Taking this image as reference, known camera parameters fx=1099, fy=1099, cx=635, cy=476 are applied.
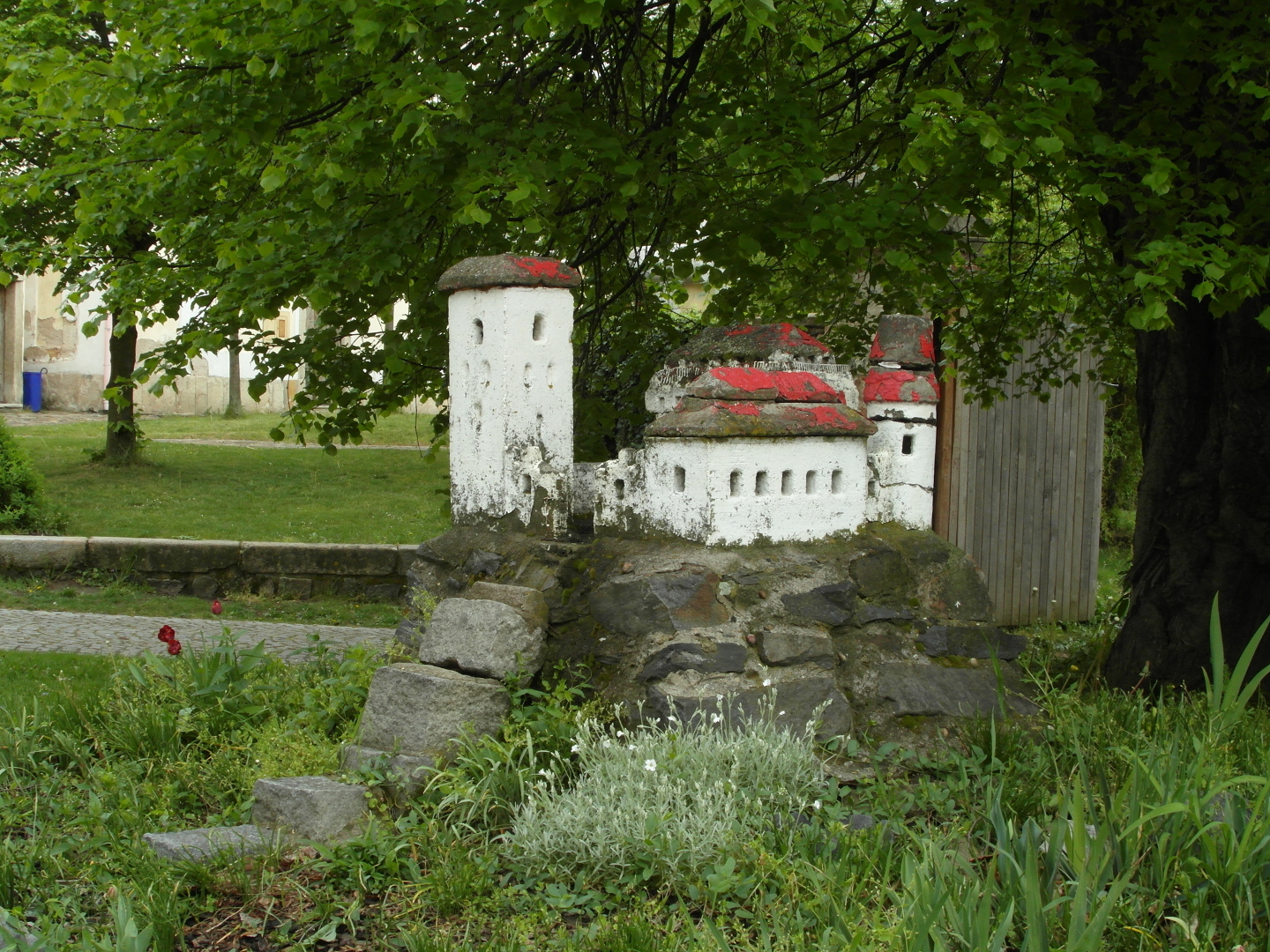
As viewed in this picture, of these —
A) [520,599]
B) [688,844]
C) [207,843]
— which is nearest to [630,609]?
[520,599]

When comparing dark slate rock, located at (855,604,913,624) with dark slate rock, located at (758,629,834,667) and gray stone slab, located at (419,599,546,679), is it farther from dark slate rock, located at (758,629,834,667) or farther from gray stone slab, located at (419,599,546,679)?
gray stone slab, located at (419,599,546,679)

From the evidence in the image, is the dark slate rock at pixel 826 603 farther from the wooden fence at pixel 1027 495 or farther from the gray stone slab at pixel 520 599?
the wooden fence at pixel 1027 495

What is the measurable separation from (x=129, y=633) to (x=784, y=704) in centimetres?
516

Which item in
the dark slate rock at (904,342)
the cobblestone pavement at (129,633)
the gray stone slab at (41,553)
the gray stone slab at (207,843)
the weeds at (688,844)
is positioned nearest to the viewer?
the weeds at (688,844)

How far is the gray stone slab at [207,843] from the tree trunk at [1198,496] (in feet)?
13.9

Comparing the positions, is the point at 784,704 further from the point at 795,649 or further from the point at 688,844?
the point at 688,844

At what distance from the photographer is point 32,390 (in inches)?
809

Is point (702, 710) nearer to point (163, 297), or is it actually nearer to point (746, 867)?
point (746, 867)

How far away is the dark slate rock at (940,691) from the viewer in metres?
4.17

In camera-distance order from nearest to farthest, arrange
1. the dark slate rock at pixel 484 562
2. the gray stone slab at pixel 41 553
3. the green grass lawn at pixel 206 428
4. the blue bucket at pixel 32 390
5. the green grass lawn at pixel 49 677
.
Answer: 1. the dark slate rock at pixel 484 562
2. the green grass lawn at pixel 49 677
3. the gray stone slab at pixel 41 553
4. the green grass lawn at pixel 206 428
5. the blue bucket at pixel 32 390

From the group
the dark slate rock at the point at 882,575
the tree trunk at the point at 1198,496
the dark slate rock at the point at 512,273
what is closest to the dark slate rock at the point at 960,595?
the dark slate rock at the point at 882,575

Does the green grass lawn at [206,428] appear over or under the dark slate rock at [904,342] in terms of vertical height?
under

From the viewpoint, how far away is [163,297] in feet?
19.9

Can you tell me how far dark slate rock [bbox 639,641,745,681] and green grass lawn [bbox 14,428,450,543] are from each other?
16.5 feet
